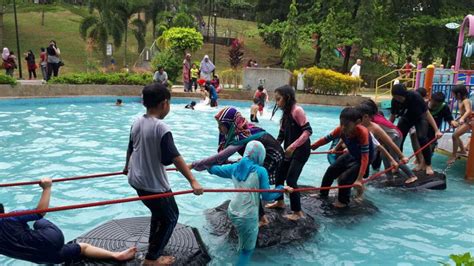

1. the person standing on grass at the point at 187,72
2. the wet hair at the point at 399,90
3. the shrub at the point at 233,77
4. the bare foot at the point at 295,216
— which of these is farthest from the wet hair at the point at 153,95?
the shrub at the point at 233,77

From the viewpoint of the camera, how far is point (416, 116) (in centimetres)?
838

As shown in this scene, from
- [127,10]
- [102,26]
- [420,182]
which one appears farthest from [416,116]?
[127,10]

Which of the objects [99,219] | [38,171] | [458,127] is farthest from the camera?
[458,127]

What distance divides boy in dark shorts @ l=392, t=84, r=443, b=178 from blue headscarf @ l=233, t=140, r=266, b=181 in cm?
433

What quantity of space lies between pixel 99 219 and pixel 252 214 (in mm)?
2889

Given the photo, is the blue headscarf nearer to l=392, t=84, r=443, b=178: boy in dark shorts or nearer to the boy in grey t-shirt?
the boy in grey t-shirt

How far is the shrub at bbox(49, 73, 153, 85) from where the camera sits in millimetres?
20845

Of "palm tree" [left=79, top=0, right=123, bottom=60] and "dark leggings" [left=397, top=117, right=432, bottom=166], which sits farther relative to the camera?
"palm tree" [left=79, top=0, right=123, bottom=60]

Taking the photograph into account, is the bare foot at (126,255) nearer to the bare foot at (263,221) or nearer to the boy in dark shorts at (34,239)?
the boy in dark shorts at (34,239)

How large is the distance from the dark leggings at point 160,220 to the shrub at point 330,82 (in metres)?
18.7

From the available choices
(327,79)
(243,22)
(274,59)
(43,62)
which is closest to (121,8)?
(43,62)

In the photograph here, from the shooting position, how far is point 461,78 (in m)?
16.2

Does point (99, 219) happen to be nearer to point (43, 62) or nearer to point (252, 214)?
point (252, 214)

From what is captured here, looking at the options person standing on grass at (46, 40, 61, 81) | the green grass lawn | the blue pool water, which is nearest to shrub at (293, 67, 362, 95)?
the blue pool water
